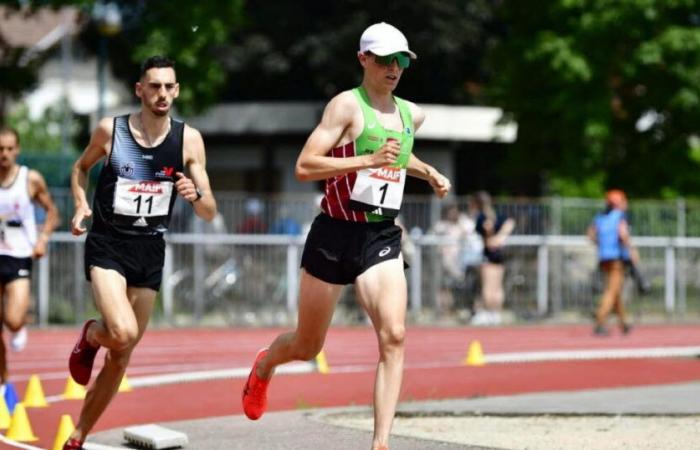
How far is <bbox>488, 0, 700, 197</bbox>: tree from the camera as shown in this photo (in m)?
34.1

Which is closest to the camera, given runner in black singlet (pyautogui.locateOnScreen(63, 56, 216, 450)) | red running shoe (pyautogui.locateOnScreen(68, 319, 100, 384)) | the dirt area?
runner in black singlet (pyautogui.locateOnScreen(63, 56, 216, 450))

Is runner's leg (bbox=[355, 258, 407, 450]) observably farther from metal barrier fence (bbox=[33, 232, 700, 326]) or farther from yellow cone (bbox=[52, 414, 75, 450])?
metal barrier fence (bbox=[33, 232, 700, 326])

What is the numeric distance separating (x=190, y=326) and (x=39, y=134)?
4588 cm

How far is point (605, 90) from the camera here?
3453 centimetres

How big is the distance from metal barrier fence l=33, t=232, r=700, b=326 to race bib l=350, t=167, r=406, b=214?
17.1m

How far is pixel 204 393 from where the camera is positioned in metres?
14.5

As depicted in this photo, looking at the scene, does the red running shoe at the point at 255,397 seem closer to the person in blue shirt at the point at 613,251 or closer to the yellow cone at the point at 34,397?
the yellow cone at the point at 34,397

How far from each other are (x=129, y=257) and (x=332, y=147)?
4.39ft

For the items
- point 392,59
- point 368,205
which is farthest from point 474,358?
point 392,59

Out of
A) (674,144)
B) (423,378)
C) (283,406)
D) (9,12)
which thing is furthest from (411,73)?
(283,406)

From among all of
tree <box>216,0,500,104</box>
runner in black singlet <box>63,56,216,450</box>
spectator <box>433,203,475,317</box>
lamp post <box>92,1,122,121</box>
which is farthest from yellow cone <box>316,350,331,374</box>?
tree <box>216,0,500,104</box>

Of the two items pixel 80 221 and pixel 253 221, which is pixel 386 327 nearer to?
pixel 80 221

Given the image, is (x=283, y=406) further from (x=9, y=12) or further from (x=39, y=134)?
(x=39, y=134)

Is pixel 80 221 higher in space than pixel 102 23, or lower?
lower
